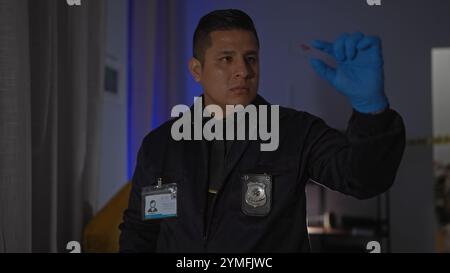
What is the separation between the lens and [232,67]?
3.60 ft

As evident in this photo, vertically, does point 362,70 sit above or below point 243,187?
above

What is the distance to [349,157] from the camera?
3.03 feet

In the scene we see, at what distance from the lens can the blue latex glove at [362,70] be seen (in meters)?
0.88

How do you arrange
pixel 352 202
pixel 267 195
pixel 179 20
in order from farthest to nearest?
pixel 352 202 → pixel 179 20 → pixel 267 195

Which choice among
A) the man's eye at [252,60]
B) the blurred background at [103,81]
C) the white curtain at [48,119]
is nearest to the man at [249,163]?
the man's eye at [252,60]

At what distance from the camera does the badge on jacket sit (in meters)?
1.04

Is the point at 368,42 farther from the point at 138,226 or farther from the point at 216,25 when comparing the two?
the point at 138,226

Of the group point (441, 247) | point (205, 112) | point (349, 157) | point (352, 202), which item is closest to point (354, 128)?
point (349, 157)

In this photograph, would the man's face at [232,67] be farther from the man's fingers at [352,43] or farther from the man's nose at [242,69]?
the man's fingers at [352,43]

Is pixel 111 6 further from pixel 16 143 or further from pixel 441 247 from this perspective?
pixel 441 247

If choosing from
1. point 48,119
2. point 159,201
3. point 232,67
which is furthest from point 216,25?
point 48,119

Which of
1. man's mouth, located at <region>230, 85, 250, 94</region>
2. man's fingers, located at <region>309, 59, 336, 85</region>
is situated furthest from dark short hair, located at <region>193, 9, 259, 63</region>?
man's fingers, located at <region>309, 59, 336, 85</region>

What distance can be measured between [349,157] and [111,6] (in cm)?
86

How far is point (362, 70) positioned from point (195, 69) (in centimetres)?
46
